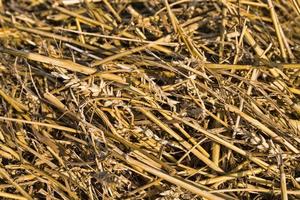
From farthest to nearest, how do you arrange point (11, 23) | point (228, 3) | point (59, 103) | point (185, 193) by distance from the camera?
1. point (11, 23)
2. point (228, 3)
3. point (59, 103)
4. point (185, 193)

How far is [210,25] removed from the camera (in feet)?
3.95

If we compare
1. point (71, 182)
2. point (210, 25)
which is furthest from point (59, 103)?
point (210, 25)

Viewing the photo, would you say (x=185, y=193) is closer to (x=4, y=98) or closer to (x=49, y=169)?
(x=49, y=169)

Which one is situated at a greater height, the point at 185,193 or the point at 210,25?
the point at 210,25

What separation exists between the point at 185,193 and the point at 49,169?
0.93 feet

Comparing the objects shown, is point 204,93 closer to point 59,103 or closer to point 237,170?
point 237,170

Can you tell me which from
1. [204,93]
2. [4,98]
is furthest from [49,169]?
[204,93]

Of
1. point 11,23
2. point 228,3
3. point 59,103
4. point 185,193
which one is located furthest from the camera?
point 11,23

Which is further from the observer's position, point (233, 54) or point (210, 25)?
point (210, 25)

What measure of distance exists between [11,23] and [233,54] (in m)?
0.58

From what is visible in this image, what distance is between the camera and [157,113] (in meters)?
1.03

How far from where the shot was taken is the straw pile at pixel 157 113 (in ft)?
3.14

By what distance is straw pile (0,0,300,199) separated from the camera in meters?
0.96

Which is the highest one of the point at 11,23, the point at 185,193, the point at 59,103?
the point at 11,23
